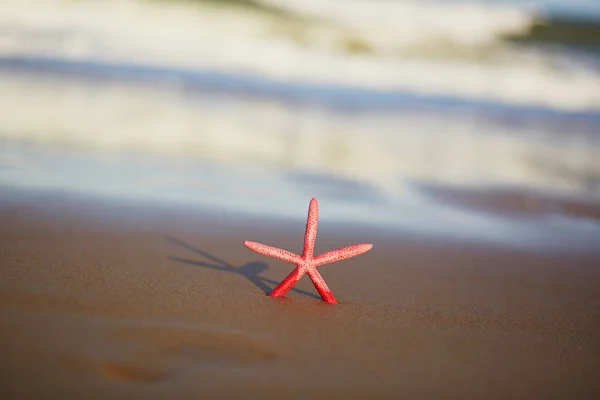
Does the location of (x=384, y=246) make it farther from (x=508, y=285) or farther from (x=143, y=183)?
(x=143, y=183)

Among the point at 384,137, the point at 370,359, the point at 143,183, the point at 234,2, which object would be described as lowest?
the point at 370,359

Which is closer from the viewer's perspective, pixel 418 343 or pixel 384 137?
pixel 418 343

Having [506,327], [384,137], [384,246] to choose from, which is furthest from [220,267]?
[384,137]

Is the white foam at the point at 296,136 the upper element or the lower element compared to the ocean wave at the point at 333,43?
lower

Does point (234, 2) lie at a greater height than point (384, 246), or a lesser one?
greater

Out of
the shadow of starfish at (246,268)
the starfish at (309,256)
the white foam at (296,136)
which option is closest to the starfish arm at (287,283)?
the starfish at (309,256)

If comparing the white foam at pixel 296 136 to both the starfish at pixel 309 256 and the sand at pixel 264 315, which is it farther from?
the starfish at pixel 309 256

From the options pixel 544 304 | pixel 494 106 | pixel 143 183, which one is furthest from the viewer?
pixel 494 106
